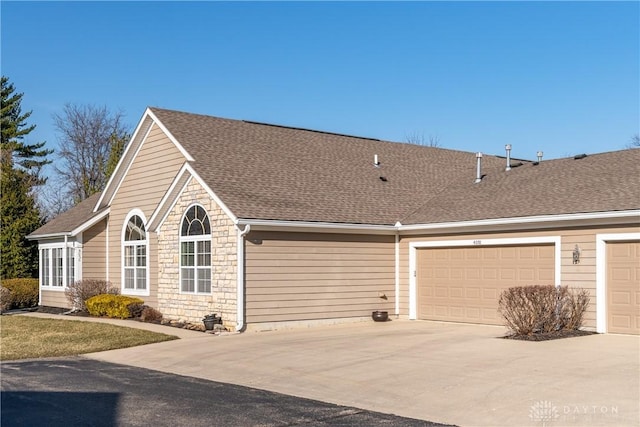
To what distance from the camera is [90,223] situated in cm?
2495

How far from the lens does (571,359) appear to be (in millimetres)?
12414

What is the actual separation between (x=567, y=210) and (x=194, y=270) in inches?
390

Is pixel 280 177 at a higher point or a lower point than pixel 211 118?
lower

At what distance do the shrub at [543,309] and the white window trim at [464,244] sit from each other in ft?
2.67

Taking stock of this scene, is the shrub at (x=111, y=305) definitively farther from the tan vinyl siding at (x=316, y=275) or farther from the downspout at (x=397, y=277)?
the downspout at (x=397, y=277)

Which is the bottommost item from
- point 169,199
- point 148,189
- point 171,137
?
point 169,199

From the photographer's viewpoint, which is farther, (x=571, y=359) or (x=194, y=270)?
(x=194, y=270)

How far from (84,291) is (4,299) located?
4.83 meters

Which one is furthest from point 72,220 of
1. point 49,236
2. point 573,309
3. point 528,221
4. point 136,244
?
point 573,309

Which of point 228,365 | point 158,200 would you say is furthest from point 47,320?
point 228,365

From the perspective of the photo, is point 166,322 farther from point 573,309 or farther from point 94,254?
point 573,309

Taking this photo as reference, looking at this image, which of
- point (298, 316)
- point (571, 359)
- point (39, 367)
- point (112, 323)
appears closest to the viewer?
point (571, 359)

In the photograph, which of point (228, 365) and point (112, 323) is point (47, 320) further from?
point (228, 365)

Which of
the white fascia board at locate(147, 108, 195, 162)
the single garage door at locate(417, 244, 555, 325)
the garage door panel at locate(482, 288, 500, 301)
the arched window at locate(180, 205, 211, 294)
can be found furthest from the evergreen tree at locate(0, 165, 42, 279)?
the garage door panel at locate(482, 288, 500, 301)
